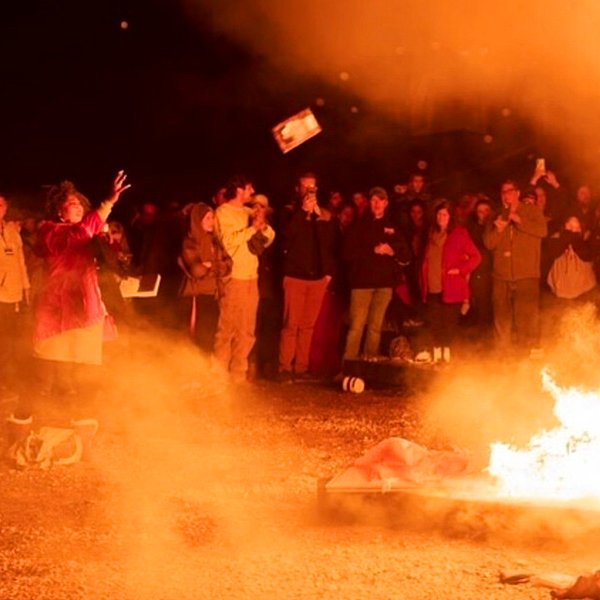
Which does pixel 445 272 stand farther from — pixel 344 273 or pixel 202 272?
pixel 202 272

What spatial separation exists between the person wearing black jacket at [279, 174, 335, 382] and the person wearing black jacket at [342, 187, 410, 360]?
232 millimetres

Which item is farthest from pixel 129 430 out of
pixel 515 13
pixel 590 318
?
pixel 590 318

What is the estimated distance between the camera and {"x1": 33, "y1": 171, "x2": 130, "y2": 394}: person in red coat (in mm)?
6812

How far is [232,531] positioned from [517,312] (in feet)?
19.1

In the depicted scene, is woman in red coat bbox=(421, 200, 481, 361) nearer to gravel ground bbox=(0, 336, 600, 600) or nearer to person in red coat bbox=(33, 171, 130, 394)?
gravel ground bbox=(0, 336, 600, 600)

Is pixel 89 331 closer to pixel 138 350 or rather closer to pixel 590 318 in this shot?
pixel 138 350

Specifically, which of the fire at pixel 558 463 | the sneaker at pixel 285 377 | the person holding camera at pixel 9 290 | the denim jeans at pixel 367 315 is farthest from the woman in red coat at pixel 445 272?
the fire at pixel 558 463

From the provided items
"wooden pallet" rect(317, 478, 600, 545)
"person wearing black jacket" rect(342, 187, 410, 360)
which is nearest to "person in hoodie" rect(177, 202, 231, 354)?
"person wearing black jacket" rect(342, 187, 410, 360)

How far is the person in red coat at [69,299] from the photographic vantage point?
681cm

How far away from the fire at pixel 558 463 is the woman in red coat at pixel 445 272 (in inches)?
186

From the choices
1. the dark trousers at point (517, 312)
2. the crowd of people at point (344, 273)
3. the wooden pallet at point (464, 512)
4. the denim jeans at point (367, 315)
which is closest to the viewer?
the wooden pallet at point (464, 512)

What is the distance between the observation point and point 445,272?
10.5 metres

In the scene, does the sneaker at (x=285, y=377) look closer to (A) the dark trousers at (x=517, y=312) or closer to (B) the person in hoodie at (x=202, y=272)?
(B) the person in hoodie at (x=202, y=272)

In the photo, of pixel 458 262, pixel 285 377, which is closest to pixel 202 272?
pixel 285 377
